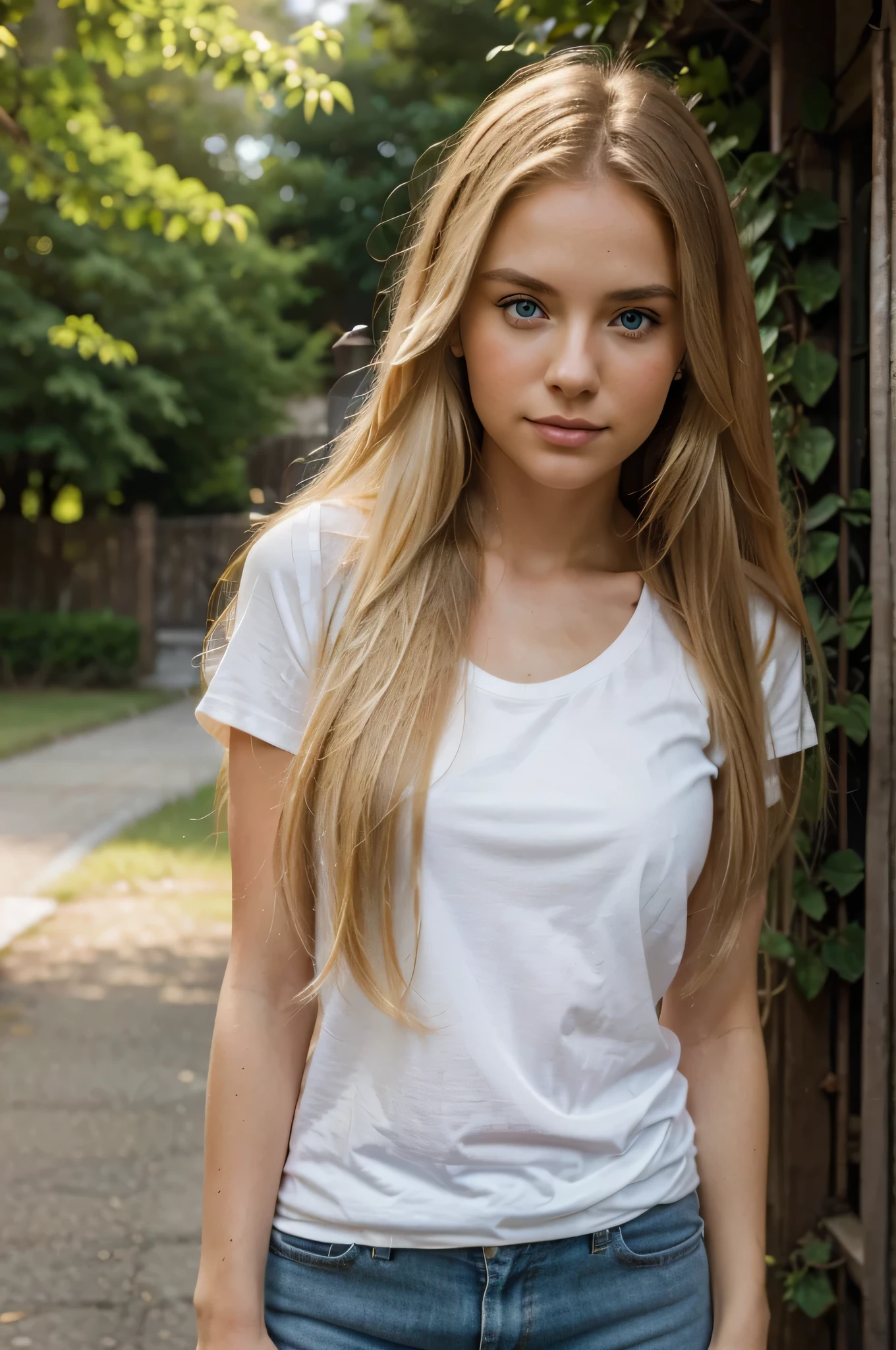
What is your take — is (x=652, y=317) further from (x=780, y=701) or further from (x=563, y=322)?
(x=780, y=701)

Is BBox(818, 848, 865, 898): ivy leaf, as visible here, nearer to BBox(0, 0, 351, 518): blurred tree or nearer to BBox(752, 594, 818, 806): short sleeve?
BBox(752, 594, 818, 806): short sleeve

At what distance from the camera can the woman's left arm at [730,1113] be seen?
1.54 meters

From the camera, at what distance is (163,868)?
7637 mm

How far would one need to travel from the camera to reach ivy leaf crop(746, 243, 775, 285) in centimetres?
251

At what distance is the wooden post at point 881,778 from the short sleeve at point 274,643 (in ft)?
2.98

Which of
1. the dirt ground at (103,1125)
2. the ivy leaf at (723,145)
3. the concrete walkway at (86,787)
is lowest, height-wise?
the dirt ground at (103,1125)

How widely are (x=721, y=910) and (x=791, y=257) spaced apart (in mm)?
1473

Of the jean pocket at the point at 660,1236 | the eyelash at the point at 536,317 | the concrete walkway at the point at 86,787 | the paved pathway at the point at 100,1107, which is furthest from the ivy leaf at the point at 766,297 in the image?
the concrete walkway at the point at 86,787

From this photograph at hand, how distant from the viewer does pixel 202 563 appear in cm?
2075

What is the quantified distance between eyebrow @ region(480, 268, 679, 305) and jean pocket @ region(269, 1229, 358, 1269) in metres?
0.99

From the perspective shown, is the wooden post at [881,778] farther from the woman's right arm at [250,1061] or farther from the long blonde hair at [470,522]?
the woman's right arm at [250,1061]

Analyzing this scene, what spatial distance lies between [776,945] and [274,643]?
4.95 ft

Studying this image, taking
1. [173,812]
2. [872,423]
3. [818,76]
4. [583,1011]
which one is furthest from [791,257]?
[173,812]

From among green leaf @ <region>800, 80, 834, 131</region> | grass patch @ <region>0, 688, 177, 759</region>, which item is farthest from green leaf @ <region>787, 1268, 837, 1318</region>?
grass patch @ <region>0, 688, 177, 759</region>
